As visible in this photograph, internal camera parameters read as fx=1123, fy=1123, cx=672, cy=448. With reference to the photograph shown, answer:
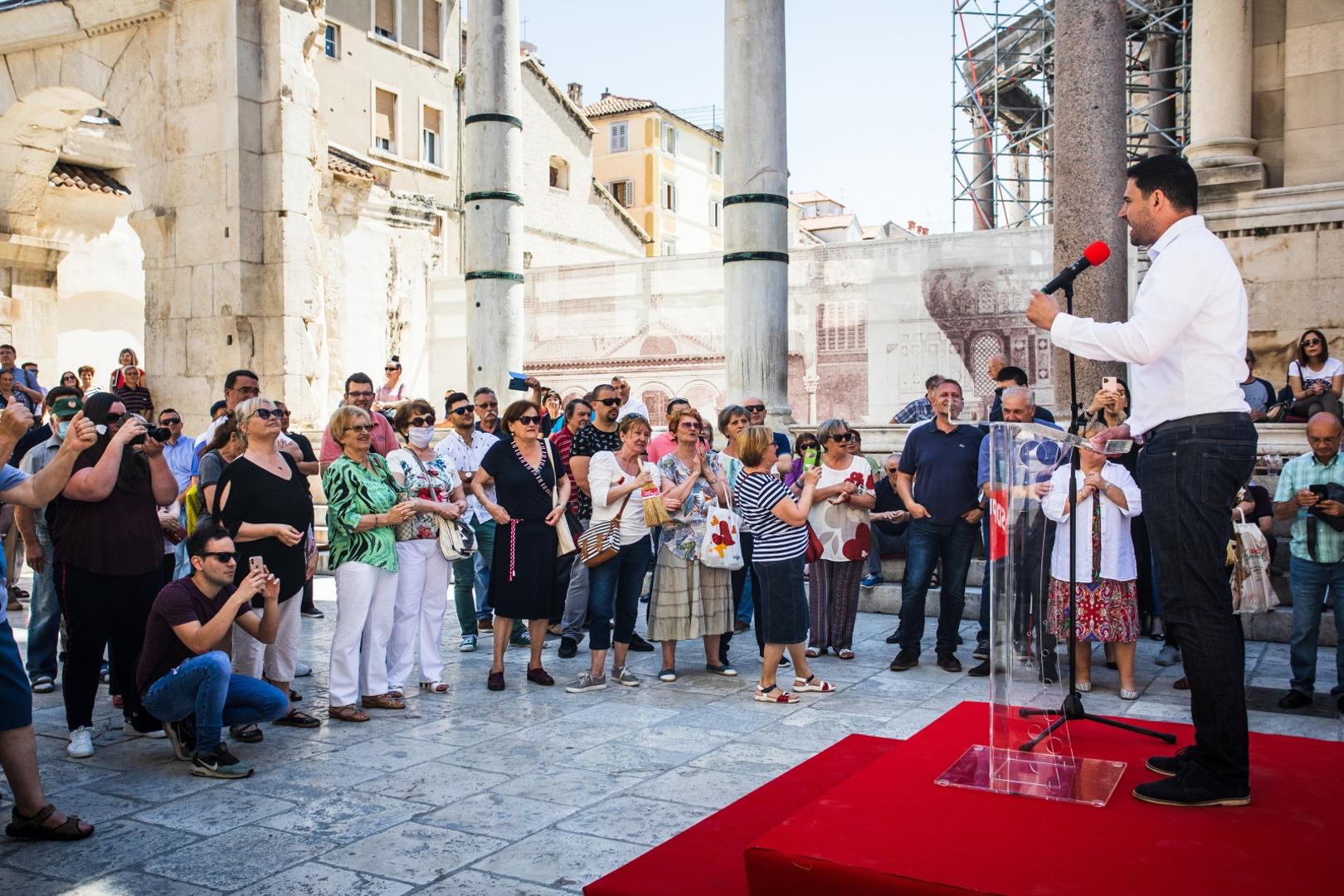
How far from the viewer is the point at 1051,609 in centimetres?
427

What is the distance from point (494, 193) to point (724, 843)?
9.17 m

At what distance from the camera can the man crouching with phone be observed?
5.32 m

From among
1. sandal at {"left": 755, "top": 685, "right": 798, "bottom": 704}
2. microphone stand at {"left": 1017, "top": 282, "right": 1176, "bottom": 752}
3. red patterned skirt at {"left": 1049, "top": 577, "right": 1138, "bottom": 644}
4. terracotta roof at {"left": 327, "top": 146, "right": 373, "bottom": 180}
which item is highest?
terracotta roof at {"left": 327, "top": 146, "right": 373, "bottom": 180}

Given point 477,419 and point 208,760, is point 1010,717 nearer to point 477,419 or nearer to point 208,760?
point 208,760

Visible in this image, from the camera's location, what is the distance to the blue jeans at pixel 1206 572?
3.37 meters

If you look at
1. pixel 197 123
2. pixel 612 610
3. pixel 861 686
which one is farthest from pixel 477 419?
pixel 197 123

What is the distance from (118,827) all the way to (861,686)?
4331 millimetres

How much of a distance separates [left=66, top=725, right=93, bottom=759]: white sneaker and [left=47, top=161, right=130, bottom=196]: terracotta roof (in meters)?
16.3

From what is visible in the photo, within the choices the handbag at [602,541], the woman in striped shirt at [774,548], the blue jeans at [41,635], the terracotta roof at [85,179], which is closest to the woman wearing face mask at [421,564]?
the handbag at [602,541]

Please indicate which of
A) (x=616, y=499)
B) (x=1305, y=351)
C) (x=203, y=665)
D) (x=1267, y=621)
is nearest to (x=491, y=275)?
(x=616, y=499)

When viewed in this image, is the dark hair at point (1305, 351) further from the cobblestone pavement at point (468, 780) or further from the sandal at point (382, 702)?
the sandal at point (382, 702)

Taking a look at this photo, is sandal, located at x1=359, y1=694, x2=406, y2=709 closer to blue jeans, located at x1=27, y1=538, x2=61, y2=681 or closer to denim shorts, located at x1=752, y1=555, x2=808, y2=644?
blue jeans, located at x1=27, y1=538, x2=61, y2=681

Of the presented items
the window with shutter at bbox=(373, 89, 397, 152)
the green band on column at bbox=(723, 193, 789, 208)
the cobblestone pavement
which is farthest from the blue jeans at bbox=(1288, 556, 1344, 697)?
the window with shutter at bbox=(373, 89, 397, 152)

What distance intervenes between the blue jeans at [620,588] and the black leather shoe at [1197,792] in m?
4.38
